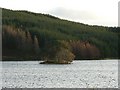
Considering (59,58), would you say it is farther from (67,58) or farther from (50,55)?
(50,55)

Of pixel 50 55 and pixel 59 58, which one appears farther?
pixel 50 55

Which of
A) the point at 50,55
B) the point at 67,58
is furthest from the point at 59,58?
the point at 50,55

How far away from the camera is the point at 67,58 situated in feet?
544

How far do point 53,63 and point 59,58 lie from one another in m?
10.4

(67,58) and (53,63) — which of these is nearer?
(67,58)

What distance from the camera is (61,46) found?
181 metres

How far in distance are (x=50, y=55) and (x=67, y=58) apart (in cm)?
2823

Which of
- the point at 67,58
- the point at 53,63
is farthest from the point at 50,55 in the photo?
the point at 67,58

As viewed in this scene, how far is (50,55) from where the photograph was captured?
634 ft

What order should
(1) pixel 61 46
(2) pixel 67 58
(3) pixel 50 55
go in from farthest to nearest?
(3) pixel 50 55
(1) pixel 61 46
(2) pixel 67 58

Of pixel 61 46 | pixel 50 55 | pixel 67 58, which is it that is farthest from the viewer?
pixel 50 55

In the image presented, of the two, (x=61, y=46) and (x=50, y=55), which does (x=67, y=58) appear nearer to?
(x=61, y=46)

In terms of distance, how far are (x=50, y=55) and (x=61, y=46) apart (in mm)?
13269
